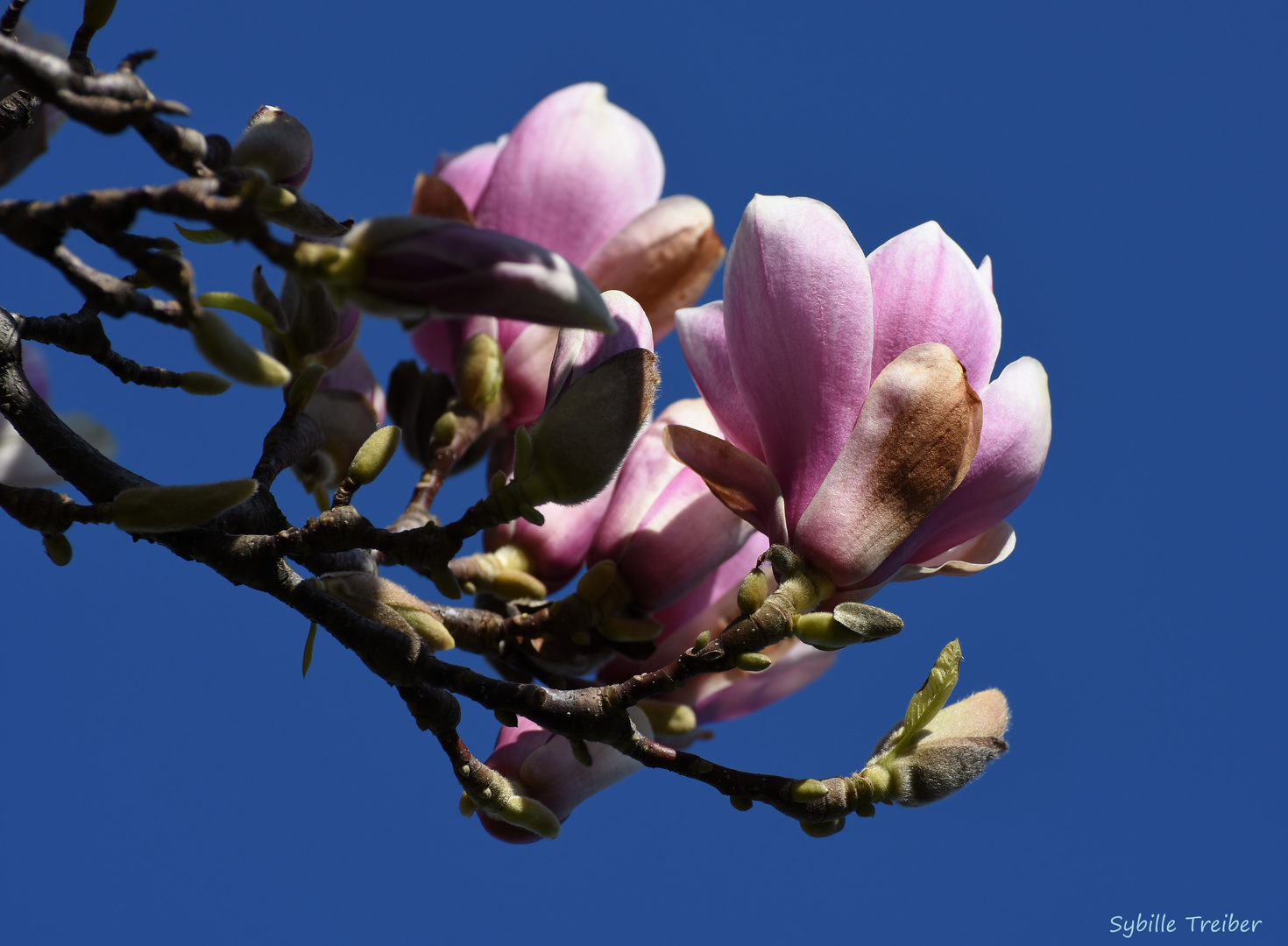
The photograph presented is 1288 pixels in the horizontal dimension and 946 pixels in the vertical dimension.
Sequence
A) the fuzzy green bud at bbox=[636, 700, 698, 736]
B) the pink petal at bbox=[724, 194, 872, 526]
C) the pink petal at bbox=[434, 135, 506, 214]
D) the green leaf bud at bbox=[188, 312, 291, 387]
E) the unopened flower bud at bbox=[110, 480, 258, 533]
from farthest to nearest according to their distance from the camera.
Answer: the pink petal at bbox=[434, 135, 506, 214]
the fuzzy green bud at bbox=[636, 700, 698, 736]
the pink petal at bbox=[724, 194, 872, 526]
the unopened flower bud at bbox=[110, 480, 258, 533]
the green leaf bud at bbox=[188, 312, 291, 387]

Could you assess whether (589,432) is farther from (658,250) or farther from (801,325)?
(658,250)

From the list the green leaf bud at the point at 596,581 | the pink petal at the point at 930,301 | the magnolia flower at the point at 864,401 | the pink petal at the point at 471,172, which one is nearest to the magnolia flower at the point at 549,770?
the green leaf bud at the point at 596,581

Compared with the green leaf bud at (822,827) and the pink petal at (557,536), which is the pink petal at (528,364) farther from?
the green leaf bud at (822,827)

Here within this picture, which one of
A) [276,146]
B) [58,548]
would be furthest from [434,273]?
[58,548]

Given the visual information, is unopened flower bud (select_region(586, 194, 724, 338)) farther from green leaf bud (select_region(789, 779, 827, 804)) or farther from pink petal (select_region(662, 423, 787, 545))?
green leaf bud (select_region(789, 779, 827, 804))

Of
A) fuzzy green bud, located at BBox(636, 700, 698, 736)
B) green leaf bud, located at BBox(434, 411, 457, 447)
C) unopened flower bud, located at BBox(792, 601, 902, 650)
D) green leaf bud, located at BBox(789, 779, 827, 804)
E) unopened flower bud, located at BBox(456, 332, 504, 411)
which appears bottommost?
green leaf bud, located at BBox(789, 779, 827, 804)

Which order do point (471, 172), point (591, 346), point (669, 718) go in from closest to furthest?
1. point (591, 346)
2. point (669, 718)
3. point (471, 172)

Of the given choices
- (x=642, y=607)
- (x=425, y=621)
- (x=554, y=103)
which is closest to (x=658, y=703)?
(x=642, y=607)

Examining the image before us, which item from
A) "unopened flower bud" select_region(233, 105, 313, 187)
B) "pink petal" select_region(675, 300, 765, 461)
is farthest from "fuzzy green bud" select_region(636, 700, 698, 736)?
"unopened flower bud" select_region(233, 105, 313, 187)
